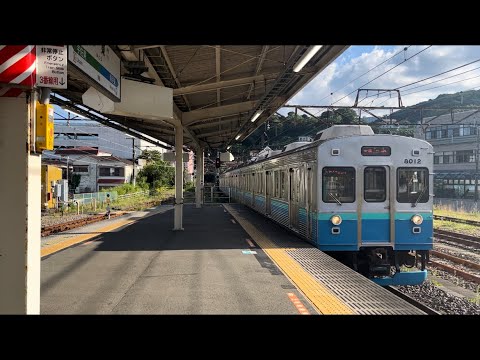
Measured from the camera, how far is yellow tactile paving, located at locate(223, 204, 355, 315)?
15.9ft

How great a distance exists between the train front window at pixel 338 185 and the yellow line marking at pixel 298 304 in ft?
9.69

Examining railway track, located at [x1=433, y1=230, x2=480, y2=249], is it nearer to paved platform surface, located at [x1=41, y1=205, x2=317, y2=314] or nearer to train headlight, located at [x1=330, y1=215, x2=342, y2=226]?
train headlight, located at [x1=330, y1=215, x2=342, y2=226]

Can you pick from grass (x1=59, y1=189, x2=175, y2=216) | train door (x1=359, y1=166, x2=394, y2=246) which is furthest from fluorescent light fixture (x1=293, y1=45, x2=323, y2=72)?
grass (x1=59, y1=189, x2=175, y2=216)

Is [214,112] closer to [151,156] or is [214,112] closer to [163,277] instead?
[163,277]

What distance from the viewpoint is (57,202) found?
20.4m

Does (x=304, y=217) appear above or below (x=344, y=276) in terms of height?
above

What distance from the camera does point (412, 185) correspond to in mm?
8039

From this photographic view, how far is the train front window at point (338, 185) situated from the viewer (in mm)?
7984

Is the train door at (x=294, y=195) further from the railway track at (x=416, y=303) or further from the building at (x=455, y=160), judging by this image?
the building at (x=455, y=160)
